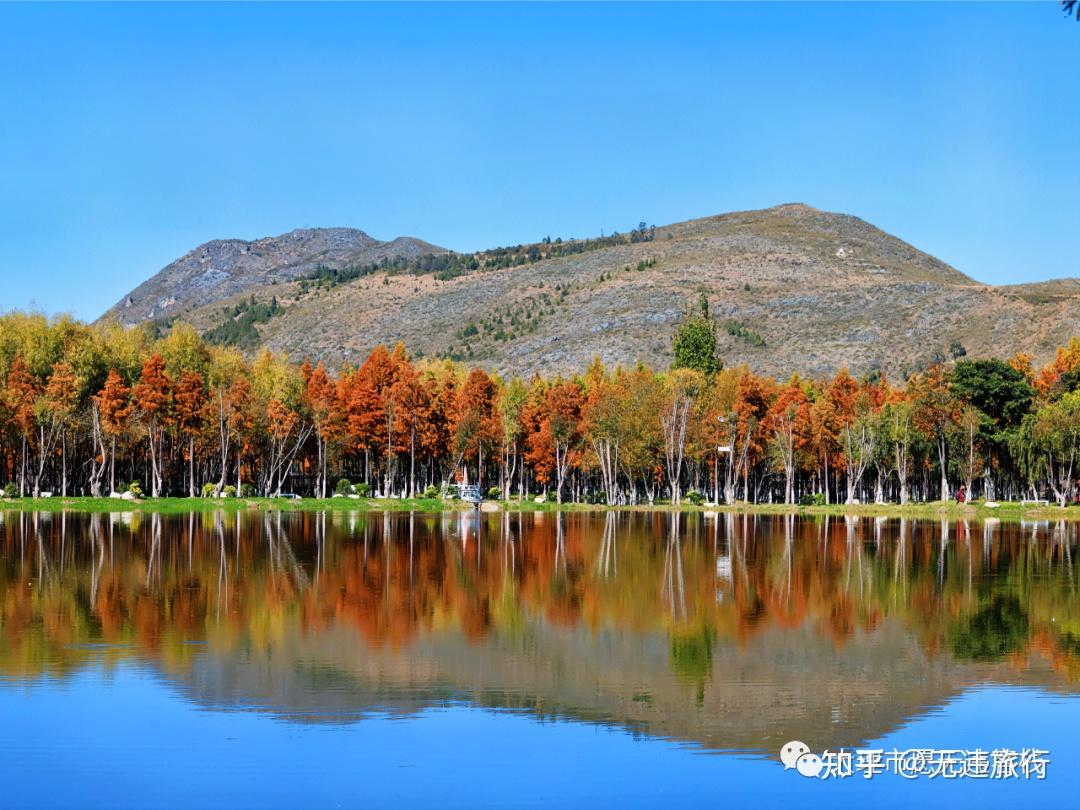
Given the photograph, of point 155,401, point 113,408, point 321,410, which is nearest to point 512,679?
point 113,408

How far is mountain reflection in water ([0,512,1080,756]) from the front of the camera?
16.3m

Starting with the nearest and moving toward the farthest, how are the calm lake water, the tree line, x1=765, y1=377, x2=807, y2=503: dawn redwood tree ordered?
the calm lake water, the tree line, x1=765, y1=377, x2=807, y2=503: dawn redwood tree

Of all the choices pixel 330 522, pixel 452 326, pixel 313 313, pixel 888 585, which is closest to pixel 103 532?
pixel 330 522

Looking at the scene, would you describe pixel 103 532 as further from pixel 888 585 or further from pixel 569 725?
pixel 569 725

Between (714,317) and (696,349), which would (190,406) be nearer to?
(696,349)

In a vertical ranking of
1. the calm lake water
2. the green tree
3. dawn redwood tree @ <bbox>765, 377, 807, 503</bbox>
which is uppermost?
the green tree

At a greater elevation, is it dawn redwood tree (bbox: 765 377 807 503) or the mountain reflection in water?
dawn redwood tree (bbox: 765 377 807 503)

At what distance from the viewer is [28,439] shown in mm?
76250

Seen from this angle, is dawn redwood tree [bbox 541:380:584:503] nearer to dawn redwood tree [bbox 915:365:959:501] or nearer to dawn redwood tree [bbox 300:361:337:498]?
dawn redwood tree [bbox 300:361:337:498]

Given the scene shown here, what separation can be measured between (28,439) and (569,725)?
227ft

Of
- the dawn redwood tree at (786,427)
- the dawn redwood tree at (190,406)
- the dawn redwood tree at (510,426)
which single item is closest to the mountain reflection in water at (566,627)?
the dawn redwood tree at (190,406)

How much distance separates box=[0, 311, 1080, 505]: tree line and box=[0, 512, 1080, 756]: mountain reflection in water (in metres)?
34.3

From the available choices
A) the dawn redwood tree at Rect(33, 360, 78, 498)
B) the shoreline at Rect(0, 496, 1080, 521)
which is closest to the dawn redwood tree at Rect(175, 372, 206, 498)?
the shoreline at Rect(0, 496, 1080, 521)

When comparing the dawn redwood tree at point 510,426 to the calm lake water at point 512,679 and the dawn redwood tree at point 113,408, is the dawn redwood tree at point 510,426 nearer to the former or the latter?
the dawn redwood tree at point 113,408
